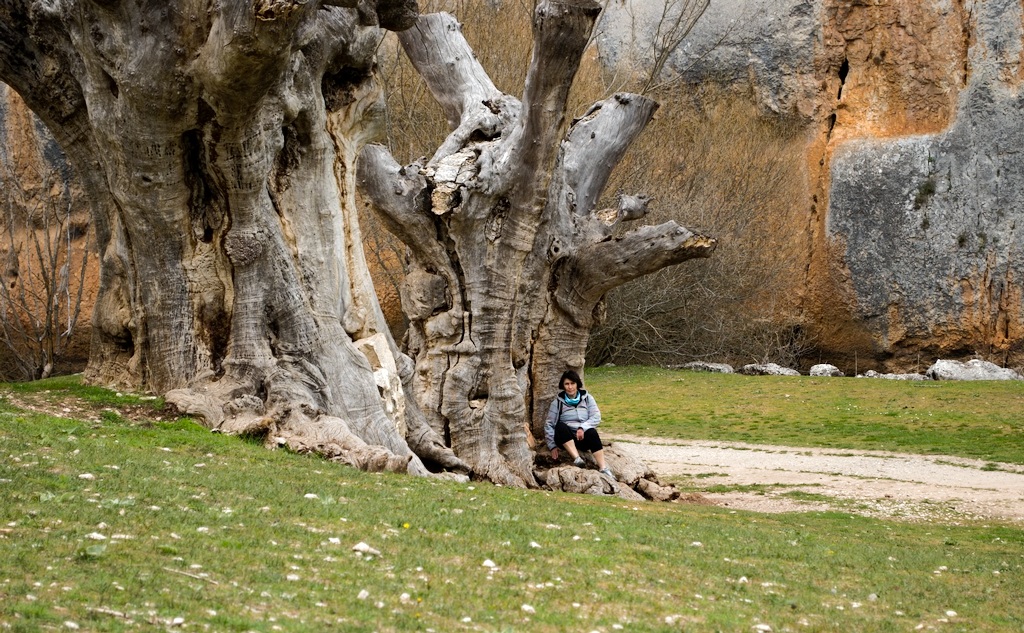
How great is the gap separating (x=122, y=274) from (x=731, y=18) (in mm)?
28662

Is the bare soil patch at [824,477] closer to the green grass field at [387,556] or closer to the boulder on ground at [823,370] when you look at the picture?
the green grass field at [387,556]

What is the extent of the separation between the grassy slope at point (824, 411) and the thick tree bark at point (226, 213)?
9.13 m

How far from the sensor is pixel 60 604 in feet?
15.6

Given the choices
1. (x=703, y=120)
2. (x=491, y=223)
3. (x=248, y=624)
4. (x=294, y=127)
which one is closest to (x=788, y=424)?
(x=491, y=223)

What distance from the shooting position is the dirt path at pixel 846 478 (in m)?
13.1

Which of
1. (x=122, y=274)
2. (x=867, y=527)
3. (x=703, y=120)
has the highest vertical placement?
(x=703, y=120)

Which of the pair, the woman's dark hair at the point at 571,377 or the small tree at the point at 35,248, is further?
the small tree at the point at 35,248

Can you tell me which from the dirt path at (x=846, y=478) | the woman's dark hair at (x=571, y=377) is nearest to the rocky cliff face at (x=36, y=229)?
the dirt path at (x=846, y=478)

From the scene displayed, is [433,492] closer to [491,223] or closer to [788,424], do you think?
[491,223]

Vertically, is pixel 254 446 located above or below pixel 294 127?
below

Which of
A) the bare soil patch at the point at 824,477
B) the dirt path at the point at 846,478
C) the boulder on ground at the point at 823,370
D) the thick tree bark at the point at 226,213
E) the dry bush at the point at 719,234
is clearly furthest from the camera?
the boulder on ground at the point at 823,370

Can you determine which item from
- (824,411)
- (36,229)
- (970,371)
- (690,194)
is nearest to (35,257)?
(36,229)

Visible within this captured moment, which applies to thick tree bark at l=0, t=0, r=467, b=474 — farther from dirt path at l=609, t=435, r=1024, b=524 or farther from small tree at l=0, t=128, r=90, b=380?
small tree at l=0, t=128, r=90, b=380

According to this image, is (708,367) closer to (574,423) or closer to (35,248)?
(35,248)
